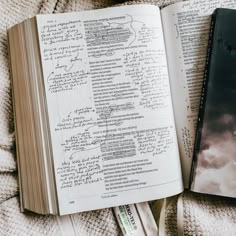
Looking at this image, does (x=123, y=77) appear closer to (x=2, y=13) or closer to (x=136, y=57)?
(x=136, y=57)

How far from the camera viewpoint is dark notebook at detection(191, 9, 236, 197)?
0.59 m

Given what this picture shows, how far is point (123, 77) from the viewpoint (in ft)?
1.95

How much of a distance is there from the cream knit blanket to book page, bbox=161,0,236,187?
1.8 inches

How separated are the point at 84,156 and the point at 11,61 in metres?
0.17

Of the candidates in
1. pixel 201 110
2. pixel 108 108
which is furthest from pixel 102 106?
pixel 201 110

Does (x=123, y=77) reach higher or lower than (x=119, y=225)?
higher

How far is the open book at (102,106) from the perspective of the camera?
581 mm

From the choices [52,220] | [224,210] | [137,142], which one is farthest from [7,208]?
[224,210]

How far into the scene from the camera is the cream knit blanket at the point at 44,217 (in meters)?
0.57

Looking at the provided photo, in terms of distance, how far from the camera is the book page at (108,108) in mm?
583

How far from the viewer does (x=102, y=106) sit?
1.94ft

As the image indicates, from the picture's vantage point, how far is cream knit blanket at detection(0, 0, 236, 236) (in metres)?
0.57

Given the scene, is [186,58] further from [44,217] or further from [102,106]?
[44,217]

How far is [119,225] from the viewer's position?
598mm
